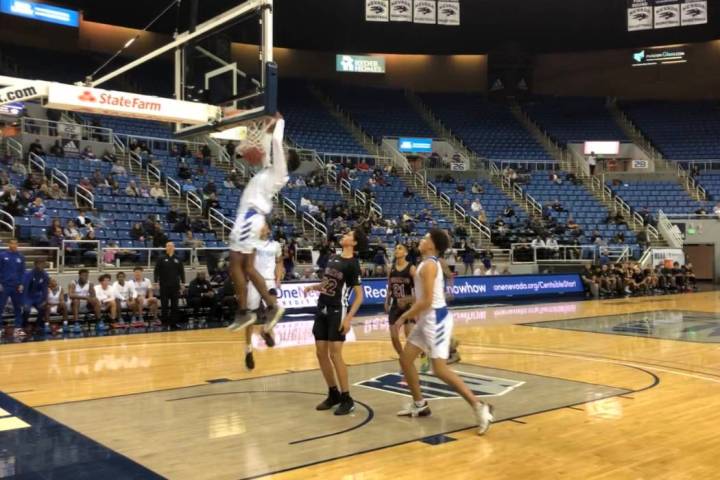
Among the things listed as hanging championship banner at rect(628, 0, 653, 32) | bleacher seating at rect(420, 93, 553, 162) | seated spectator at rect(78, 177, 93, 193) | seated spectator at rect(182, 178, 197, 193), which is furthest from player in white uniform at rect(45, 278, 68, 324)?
hanging championship banner at rect(628, 0, 653, 32)

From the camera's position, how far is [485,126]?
127 ft

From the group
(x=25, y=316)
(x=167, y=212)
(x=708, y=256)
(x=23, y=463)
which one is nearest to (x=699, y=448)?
(x=23, y=463)

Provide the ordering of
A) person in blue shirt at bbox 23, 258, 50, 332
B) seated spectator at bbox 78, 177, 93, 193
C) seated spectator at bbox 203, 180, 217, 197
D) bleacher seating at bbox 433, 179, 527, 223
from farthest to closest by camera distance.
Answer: bleacher seating at bbox 433, 179, 527, 223
seated spectator at bbox 203, 180, 217, 197
seated spectator at bbox 78, 177, 93, 193
person in blue shirt at bbox 23, 258, 50, 332

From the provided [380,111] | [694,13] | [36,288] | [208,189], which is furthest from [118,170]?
[694,13]

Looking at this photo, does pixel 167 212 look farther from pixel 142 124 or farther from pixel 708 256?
pixel 708 256

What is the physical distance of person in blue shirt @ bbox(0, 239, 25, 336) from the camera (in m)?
13.0

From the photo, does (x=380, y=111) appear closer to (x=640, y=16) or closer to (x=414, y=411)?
(x=640, y=16)

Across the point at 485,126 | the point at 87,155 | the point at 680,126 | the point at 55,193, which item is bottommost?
the point at 55,193

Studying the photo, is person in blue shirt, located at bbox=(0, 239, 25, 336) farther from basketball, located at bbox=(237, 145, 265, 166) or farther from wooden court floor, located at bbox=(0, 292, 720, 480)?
basketball, located at bbox=(237, 145, 265, 166)

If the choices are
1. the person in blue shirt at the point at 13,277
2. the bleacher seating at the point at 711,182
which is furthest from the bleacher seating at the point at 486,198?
the person in blue shirt at the point at 13,277

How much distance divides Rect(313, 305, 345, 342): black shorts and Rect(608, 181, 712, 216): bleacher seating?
27.3 metres

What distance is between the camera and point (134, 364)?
384 inches

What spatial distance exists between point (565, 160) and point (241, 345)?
28547mm

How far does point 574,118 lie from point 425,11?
1255 centimetres
